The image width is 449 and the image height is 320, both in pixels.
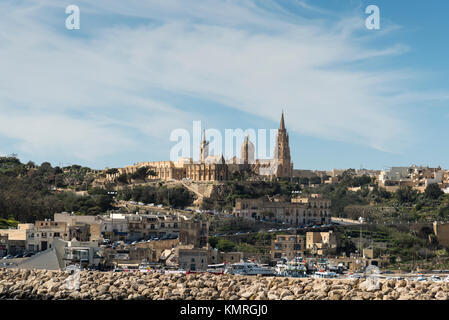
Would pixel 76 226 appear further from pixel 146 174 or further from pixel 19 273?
pixel 146 174

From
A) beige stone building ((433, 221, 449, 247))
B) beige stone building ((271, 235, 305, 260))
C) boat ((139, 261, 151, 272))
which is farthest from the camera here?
beige stone building ((433, 221, 449, 247))

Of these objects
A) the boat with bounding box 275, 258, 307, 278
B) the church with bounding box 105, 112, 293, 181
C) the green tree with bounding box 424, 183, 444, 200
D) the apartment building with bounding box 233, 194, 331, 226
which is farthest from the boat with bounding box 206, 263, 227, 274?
the church with bounding box 105, 112, 293, 181

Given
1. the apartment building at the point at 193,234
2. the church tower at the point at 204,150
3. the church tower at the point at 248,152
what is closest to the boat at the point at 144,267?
the apartment building at the point at 193,234

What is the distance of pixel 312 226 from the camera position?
2704 inches

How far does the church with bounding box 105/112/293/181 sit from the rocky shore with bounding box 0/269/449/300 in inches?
2169

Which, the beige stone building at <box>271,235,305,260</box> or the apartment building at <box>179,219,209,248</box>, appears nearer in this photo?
the apartment building at <box>179,219,209,248</box>

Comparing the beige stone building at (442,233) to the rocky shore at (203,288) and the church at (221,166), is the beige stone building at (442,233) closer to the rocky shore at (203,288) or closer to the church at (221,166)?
the church at (221,166)

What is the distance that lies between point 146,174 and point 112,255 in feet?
155

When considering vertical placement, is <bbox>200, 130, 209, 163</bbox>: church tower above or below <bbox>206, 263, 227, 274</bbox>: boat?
above

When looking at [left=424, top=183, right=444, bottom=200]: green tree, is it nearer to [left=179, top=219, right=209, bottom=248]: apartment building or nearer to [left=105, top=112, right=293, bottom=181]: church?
[left=105, top=112, right=293, bottom=181]: church

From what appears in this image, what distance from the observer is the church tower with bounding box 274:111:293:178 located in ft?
344

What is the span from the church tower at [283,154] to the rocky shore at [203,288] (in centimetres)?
6947

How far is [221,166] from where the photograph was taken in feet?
299

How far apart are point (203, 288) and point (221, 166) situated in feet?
196
